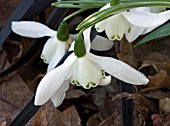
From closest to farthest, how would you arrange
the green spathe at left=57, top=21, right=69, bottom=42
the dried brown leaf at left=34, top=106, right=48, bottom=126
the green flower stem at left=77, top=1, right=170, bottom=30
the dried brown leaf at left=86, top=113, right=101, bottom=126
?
1. the green flower stem at left=77, top=1, right=170, bottom=30
2. the green spathe at left=57, top=21, right=69, bottom=42
3. the dried brown leaf at left=34, top=106, right=48, bottom=126
4. the dried brown leaf at left=86, top=113, right=101, bottom=126

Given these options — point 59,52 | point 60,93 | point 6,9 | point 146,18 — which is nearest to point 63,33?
point 59,52

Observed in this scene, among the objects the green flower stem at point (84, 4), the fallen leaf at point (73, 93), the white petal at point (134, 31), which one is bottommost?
the fallen leaf at point (73, 93)

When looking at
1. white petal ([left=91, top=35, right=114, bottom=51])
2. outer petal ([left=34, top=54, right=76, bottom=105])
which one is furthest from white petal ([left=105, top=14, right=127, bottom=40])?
white petal ([left=91, top=35, right=114, bottom=51])

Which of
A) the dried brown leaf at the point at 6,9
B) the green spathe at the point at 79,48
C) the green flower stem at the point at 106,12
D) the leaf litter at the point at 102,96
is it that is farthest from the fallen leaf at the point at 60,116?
the dried brown leaf at the point at 6,9

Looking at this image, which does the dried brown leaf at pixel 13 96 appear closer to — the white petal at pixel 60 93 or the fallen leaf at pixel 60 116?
the fallen leaf at pixel 60 116

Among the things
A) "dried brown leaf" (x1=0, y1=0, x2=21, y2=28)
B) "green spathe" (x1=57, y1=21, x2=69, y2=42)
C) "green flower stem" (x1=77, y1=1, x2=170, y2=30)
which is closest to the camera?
"green flower stem" (x1=77, y1=1, x2=170, y2=30)

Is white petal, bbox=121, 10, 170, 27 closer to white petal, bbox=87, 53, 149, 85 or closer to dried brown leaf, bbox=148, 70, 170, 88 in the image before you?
white petal, bbox=87, 53, 149, 85

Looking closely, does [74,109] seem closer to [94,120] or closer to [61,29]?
[94,120]

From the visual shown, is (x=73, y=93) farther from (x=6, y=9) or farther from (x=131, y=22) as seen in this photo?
(x=6, y=9)

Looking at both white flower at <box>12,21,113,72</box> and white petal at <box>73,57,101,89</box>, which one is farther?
white flower at <box>12,21,113,72</box>
